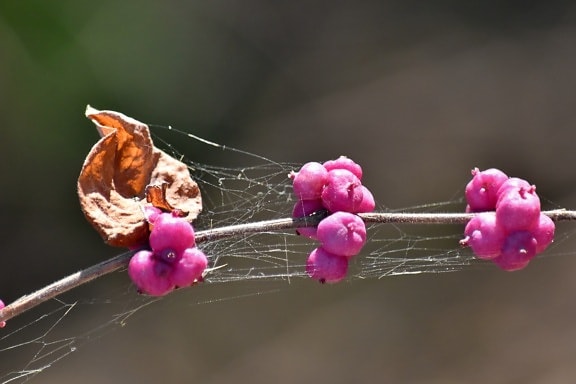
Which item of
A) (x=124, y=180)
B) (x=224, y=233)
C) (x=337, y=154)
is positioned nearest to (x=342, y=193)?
(x=224, y=233)

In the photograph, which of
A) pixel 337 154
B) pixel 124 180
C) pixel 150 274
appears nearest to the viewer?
pixel 150 274

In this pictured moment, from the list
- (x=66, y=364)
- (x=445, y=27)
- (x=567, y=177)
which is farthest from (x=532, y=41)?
(x=66, y=364)

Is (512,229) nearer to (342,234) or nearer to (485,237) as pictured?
(485,237)

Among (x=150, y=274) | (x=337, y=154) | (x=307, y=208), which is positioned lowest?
(x=150, y=274)

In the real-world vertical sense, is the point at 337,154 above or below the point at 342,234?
above

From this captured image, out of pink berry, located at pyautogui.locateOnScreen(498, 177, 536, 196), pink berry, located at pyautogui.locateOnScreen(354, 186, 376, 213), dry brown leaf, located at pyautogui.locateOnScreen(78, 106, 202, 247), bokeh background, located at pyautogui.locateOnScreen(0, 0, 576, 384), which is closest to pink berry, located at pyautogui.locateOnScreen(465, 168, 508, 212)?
pink berry, located at pyautogui.locateOnScreen(498, 177, 536, 196)

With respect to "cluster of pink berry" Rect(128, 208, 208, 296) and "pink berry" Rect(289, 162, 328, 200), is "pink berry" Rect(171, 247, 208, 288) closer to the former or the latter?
"cluster of pink berry" Rect(128, 208, 208, 296)

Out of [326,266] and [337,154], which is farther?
[337,154]

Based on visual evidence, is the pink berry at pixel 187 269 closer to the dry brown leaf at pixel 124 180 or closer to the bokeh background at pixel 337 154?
the dry brown leaf at pixel 124 180
